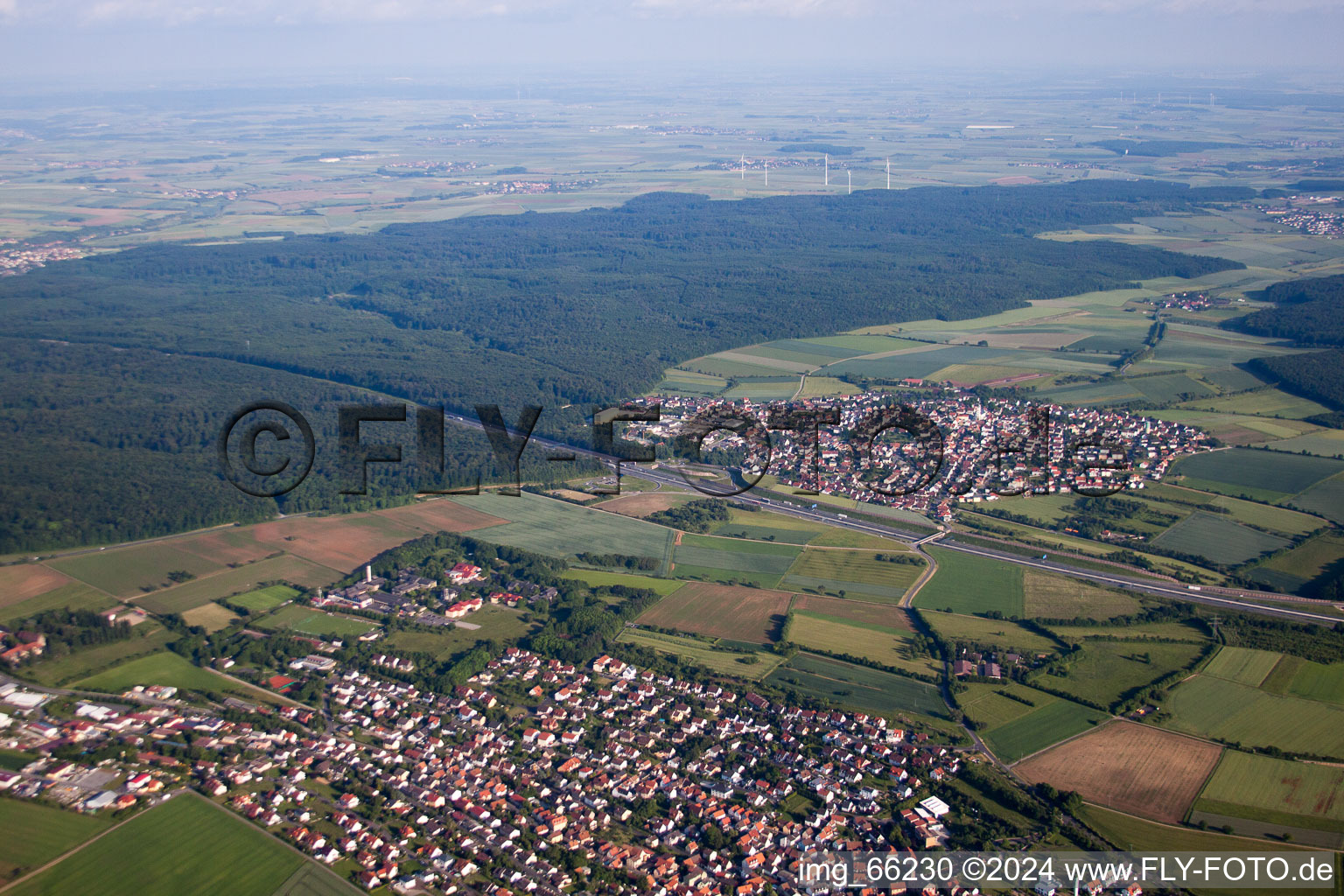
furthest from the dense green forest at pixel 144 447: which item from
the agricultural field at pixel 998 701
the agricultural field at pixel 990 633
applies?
the agricultural field at pixel 998 701

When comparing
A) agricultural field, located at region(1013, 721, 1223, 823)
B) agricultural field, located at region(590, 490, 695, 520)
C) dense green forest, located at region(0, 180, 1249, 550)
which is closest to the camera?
agricultural field, located at region(1013, 721, 1223, 823)

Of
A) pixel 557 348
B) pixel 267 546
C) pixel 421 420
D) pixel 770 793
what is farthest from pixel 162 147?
pixel 770 793

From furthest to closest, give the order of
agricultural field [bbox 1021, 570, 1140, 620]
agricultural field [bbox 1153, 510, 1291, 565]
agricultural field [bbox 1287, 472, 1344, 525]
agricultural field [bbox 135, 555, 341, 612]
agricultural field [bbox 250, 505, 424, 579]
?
agricultural field [bbox 1287, 472, 1344, 525] < agricultural field [bbox 250, 505, 424, 579] < agricultural field [bbox 1153, 510, 1291, 565] < agricultural field [bbox 135, 555, 341, 612] < agricultural field [bbox 1021, 570, 1140, 620]

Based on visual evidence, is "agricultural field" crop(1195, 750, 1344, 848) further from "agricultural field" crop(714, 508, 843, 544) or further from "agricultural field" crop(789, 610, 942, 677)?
"agricultural field" crop(714, 508, 843, 544)

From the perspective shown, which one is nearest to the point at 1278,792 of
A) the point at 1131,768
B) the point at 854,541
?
the point at 1131,768

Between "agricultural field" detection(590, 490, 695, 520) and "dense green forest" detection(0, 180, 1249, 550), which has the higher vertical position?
"dense green forest" detection(0, 180, 1249, 550)

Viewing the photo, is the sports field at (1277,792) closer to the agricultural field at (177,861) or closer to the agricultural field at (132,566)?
the agricultural field at (177,861)

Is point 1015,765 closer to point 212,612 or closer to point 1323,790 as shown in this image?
point 1323,790

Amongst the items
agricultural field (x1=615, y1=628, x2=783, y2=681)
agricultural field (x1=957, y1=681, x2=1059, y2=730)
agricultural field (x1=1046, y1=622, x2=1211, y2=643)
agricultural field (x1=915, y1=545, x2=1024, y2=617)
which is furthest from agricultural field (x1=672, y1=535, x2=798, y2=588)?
agricultural field (x1=1046, y1=622, x2=1211, y2=643)
